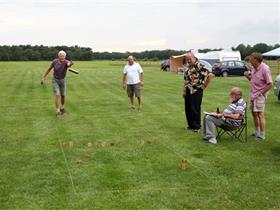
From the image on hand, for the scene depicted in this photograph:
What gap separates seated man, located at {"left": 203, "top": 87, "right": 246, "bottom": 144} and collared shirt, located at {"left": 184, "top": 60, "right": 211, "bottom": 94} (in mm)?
1367

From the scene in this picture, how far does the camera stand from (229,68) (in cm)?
4100

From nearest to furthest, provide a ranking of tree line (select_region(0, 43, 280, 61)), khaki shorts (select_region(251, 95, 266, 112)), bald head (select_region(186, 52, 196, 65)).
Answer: khaki shorts (select_region(251, 95, 266, 112))
bald head (select_region(186, 52, 196, 65))
tree line (select_region(0, 43, 280, 61))

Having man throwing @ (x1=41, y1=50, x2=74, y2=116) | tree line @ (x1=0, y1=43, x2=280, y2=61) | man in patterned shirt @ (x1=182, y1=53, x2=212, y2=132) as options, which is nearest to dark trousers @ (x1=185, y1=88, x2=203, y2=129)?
man in patterned shirt @ (x1=182, y1=53, x2=212, y2=132)

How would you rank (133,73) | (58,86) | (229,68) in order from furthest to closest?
1. (229,68)
2. (133,73)
3. (58,86)

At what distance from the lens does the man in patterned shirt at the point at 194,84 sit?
10789 mm

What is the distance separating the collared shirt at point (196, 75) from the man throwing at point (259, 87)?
119cm

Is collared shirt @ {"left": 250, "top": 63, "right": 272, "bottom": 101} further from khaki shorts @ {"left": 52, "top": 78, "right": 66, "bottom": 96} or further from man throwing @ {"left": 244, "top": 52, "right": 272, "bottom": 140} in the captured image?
khaki shorts @ {"left": 52, "top": 78, "right": 66, "bottom": 96}

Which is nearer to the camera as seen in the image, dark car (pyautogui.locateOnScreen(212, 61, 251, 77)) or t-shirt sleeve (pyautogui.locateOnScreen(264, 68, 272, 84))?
t-shirt sleeve (pyautogui.locateOnScreen(264, 68, 272, 84))

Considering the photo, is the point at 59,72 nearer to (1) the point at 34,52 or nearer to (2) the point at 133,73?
(2) the point at 133,73

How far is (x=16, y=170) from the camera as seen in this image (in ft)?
24.4

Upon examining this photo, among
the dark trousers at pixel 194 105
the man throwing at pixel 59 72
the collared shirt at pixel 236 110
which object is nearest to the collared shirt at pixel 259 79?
the collared shirt at pixel 236 110

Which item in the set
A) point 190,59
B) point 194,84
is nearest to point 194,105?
point 194,84

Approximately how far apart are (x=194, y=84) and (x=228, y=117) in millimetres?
1657

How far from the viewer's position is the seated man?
9.44 m
